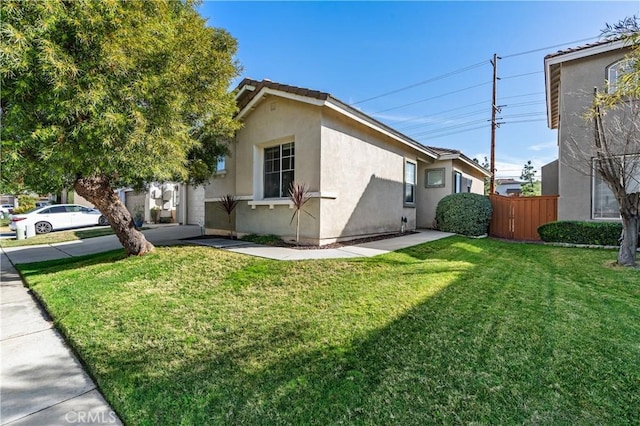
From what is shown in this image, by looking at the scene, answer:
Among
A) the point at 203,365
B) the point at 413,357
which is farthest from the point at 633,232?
the point at 203,365

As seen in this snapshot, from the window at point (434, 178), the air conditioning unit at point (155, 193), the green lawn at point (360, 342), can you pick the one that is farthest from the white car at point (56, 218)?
the window at point (434, 178)

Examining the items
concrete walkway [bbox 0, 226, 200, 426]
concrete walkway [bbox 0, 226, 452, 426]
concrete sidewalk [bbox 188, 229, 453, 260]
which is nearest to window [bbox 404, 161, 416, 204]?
concrete sidewalk [bbox 188, 229, 453, 260]

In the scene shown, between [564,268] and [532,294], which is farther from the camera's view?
[564,268]

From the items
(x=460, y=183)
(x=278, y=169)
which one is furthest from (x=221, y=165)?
(x=460, y=183)

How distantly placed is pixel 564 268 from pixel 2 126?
37.8 ft

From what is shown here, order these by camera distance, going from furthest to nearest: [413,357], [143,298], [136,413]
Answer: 1. [143,298]
2. [413,357]
3. [136,413]

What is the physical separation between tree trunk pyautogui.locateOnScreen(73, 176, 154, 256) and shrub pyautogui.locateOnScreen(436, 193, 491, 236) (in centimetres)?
1087

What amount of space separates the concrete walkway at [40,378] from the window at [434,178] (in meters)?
14.7

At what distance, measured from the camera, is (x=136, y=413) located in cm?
260

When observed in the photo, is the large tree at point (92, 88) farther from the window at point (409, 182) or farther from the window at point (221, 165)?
the window at point (409, 182)

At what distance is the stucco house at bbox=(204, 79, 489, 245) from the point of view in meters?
8.54

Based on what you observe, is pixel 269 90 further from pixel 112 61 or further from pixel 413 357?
pixel 413 357

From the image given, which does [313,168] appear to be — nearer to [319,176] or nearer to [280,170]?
[319,176]

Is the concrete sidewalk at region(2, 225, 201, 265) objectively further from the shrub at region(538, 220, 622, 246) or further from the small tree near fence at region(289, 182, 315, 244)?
the shrub at region(538, 220, 622, 246)
